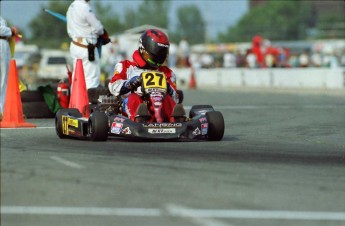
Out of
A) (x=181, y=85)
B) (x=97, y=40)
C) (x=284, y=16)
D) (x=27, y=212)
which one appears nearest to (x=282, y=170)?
(x=27, y=212)

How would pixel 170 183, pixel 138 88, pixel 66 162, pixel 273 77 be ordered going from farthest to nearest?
pixel 273 77 < pixel 138 88 < pixel 66 162 < pixel 170 183

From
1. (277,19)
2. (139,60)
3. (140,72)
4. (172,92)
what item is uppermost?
(277,19)

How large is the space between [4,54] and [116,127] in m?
3.72

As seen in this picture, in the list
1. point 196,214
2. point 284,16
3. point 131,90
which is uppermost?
point 284,16

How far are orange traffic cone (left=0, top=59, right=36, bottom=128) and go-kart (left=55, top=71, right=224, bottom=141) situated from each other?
1.30m

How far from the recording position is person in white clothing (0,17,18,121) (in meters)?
13.9

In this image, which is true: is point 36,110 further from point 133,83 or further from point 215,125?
point 215,125

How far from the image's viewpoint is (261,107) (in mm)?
19297

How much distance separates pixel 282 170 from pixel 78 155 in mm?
1743

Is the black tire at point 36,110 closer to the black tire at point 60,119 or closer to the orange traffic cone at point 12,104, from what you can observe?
the orange traffic cone at point 12,104

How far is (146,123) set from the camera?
35.0 feet

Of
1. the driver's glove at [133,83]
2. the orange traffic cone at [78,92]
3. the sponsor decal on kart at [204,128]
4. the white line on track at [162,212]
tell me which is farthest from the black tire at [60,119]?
the white line on track at [162,212]

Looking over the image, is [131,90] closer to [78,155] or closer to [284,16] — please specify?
[78,155]

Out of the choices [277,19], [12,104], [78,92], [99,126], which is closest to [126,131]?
[99,126]
